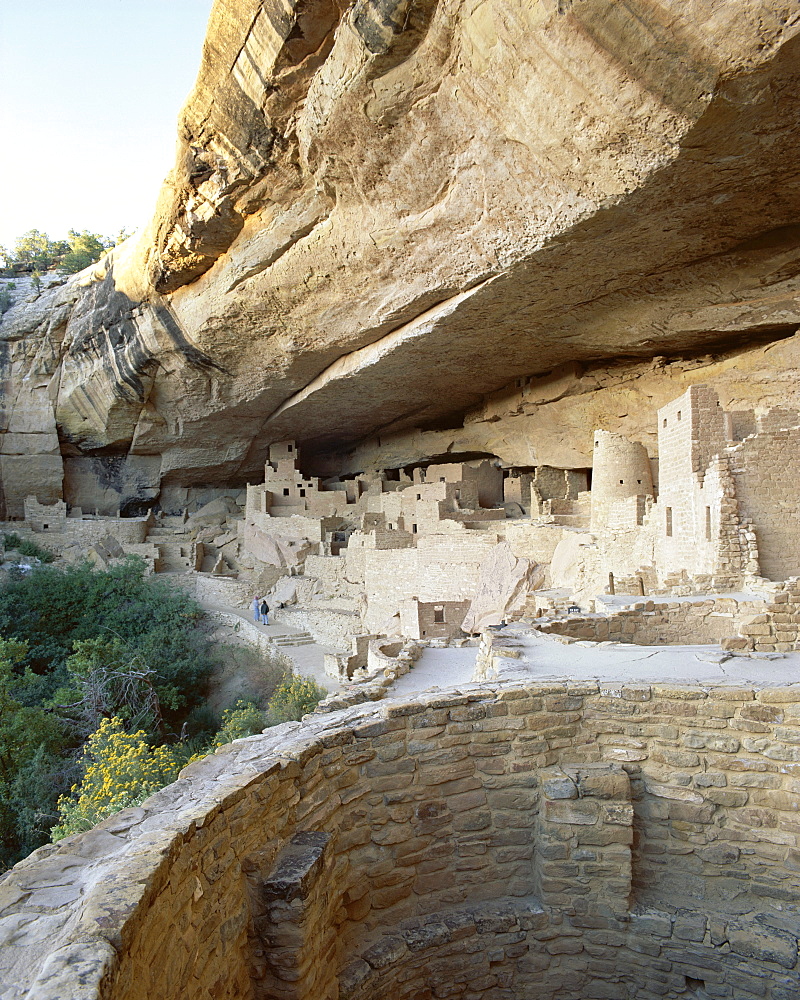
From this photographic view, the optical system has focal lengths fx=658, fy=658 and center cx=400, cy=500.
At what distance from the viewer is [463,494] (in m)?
15.1

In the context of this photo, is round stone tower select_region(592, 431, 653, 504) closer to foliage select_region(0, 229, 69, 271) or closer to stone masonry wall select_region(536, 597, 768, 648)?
stone masonry wall select_region(536, 597, 768, 648)

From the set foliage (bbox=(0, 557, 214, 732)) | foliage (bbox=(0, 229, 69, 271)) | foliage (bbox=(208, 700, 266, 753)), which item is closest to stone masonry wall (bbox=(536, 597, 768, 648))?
foliage (bbox=(208, 700, 266, 753))

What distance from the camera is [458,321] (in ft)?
37.7

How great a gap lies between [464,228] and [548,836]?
8117 millimetres

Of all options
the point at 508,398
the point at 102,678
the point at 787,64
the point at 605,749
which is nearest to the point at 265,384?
the point at 508,398

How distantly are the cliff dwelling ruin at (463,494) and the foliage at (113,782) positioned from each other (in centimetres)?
287

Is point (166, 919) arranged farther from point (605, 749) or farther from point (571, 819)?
point (605, 749)

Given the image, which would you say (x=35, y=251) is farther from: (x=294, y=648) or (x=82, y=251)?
(x=294, y=648)

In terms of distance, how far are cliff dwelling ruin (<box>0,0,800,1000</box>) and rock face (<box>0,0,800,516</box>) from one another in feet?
0.18

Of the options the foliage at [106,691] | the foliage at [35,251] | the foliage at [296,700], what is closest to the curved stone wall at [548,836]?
the foliage at [296,700]

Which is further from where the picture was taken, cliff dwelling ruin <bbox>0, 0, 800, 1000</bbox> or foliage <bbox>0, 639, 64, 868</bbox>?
foliage <bbox>0, 639, 64, 868</bbox>

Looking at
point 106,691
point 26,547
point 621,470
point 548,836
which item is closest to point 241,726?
point 106,691

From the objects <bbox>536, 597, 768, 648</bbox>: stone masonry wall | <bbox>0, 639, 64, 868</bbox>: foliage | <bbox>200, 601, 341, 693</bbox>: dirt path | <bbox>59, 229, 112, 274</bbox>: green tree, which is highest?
<bbox>59, 229, 112, 274</bbox>: green tree

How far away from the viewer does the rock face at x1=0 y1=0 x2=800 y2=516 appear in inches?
250
